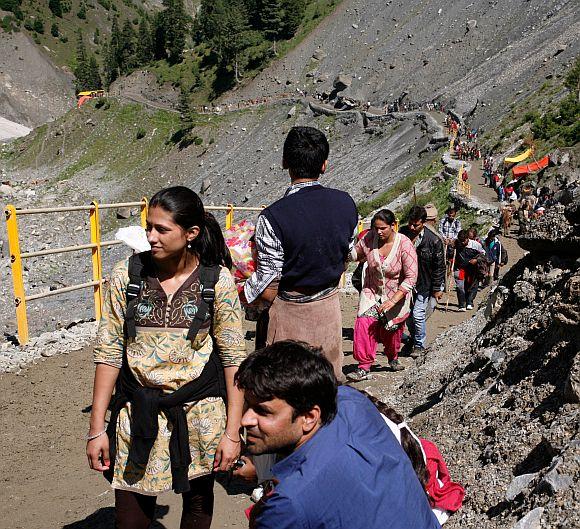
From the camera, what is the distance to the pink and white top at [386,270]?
554 centimetres

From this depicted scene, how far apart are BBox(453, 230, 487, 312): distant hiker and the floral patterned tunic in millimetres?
7683

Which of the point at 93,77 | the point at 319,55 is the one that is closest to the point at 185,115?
the point at 319,55

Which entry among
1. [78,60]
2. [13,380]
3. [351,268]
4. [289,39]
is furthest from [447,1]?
[78,60]

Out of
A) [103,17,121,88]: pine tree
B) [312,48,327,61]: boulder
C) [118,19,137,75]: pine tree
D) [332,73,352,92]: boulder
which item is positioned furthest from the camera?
[103,17,121,88]: pine tree

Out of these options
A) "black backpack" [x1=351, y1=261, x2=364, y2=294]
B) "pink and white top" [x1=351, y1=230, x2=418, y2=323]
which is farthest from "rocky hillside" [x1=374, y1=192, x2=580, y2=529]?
"black backpack" [x1=351, y1=261, x2=364, y2=294]

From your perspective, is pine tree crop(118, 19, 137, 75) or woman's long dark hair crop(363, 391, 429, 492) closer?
woman's long dark hair crop(363, 391, 429, 492)

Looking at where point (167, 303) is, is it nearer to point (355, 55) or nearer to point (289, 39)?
point (355, 55)

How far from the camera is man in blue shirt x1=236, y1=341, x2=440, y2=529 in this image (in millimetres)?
1703

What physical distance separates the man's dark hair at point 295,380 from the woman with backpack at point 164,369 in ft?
2.53

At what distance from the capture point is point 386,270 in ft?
18.2

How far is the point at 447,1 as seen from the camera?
5938cm

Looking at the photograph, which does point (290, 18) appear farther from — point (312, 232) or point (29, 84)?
point (312, 232)

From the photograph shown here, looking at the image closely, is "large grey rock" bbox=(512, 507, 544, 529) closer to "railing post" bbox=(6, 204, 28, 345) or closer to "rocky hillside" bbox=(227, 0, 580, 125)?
"railing post" bbox=(6, 204, 28, 345)

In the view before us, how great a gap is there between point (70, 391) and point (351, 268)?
8.55 m
